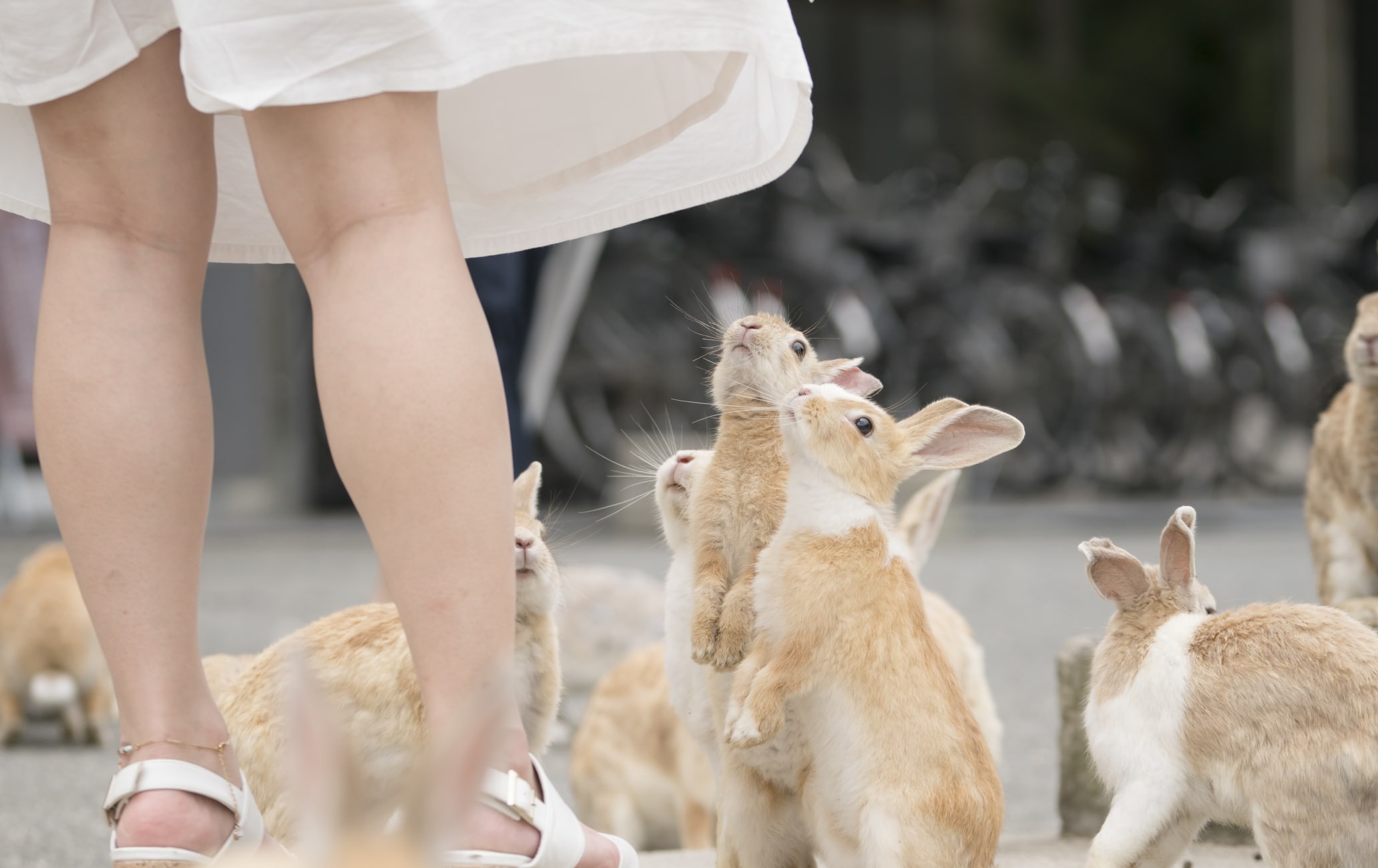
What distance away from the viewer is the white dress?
1.38m

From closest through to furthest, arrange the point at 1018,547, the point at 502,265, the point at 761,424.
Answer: the point at 761,424
the point at 502,265
the point at 1018,547

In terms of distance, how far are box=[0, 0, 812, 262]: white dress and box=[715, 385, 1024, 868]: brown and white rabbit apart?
0.38 metres

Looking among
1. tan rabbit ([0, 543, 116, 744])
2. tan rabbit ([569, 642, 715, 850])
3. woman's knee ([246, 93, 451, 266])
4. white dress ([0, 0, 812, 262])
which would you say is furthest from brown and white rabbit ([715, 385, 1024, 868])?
tan rabbit ([0, 543, 116, 744])

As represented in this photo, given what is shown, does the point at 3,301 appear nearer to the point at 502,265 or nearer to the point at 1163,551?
the point at 502,265

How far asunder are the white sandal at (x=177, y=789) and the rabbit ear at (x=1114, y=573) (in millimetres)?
954

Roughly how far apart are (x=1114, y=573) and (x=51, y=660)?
260 centimetres

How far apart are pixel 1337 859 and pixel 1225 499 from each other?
774cm

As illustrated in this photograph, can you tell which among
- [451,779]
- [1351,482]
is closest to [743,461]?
[451,779]

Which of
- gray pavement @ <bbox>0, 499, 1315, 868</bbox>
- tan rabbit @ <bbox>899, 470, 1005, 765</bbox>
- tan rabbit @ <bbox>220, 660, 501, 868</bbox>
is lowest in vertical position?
gray pavement @ <bbox>0, 499, 1315, 868</bbox>

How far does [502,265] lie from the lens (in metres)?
3.47

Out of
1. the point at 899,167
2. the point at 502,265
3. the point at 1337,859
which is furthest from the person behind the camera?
the point at 899,167

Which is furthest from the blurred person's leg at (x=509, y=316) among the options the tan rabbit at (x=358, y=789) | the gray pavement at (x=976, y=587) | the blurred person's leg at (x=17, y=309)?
the blurred person's leg at (x=17, y=309)

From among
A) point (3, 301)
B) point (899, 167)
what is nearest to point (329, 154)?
point (3, 301)

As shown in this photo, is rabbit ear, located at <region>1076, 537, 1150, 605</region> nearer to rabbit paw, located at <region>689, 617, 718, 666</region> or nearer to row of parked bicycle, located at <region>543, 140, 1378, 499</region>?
rabbit paw, located at <region>689, 617, 718, 666</region>
